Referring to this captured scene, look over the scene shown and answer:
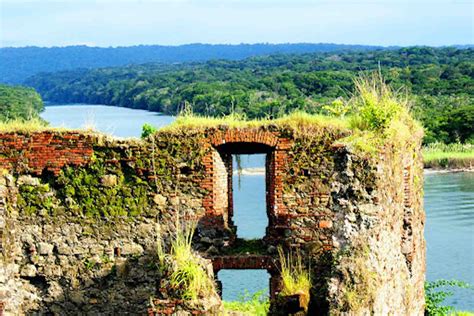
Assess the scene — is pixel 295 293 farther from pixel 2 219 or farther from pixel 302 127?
pixel 2 219

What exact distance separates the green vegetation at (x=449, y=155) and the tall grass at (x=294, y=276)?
42163 mm

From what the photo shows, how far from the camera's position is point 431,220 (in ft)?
106

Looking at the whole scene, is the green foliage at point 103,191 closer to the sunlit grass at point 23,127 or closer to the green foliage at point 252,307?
the sunlit grass at point 23,127

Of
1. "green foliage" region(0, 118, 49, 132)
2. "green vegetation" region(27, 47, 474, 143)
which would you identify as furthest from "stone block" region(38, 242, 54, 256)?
"green vegetation" region(27, 47, 474, 143)

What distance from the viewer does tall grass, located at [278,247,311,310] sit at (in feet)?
31.7

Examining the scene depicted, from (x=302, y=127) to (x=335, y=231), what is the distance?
3602 millimetres

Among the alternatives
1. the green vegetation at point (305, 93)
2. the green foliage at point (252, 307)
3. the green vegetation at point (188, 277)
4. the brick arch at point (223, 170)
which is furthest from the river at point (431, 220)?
the green vegetation at point (305, 93)

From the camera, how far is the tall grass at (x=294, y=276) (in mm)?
9648

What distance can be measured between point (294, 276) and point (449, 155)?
4494 centimetres

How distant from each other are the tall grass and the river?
8.04 feet

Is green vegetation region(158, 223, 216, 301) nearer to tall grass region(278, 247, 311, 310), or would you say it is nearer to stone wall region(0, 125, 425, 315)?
tall grass region(278, 247, 311, 310)

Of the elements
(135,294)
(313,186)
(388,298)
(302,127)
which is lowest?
(135,294)

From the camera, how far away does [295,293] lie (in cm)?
961

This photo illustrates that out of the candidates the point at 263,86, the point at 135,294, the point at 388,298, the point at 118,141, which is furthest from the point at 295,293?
the point at 263,86
